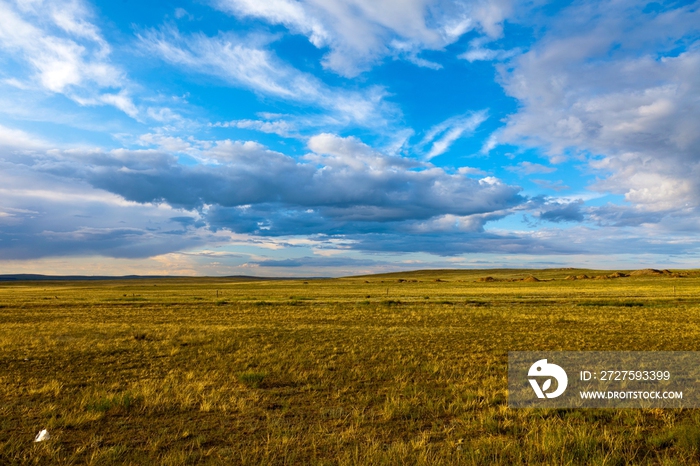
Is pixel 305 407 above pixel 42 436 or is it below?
below

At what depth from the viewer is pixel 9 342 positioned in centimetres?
1900

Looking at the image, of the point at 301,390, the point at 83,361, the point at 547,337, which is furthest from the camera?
the point at 547,337

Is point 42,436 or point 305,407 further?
point 305,407

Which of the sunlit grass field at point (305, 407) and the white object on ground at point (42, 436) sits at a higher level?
the white object on ground at point (42, 436)

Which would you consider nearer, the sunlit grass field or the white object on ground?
the sunlit grass field

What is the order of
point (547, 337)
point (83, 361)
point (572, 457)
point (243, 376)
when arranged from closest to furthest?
point (572, 457)
point (243, 376)
point (83, 361)
point (547, 337)

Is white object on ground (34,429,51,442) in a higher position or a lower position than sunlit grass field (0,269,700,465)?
higher

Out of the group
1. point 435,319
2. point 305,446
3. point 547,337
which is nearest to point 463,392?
point 305,446

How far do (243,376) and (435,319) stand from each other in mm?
19196

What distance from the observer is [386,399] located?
33.0ft

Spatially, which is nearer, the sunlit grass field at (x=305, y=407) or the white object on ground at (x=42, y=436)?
the sunlit grass field at (x=305, y=407)

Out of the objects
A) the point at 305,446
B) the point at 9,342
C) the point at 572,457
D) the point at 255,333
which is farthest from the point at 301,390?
the point at 9,342

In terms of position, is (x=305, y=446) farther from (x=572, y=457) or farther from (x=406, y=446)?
(x=572, y=457)

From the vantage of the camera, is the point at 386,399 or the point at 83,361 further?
the point at 83,361
